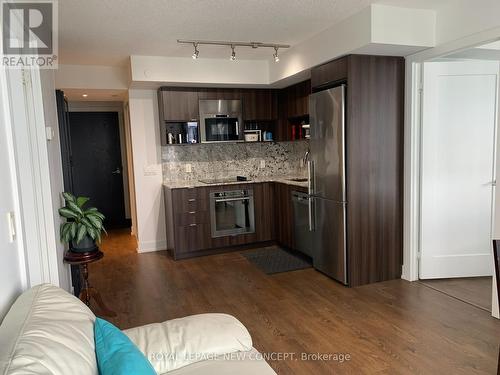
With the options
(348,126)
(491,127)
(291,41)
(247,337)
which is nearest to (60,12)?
(291,41)

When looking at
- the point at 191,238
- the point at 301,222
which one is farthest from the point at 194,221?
the point at 301,222

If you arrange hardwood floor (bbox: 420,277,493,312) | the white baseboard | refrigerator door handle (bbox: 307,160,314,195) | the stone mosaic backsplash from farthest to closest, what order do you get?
the stone mosaic backsplash → the white baseboard → refrigerator door handle (bbox: 307,160,314,195) → hardwood floor (bbox: 420,277,493,312)

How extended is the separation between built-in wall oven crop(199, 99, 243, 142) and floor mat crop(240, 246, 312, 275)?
166cm

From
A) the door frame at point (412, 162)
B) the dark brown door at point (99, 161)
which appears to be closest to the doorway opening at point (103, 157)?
the dark brown door at point (99, 161)

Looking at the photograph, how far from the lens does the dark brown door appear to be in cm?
689

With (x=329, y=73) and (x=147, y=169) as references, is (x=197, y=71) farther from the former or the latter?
(x=329, y=73)

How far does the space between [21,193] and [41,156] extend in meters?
0.23

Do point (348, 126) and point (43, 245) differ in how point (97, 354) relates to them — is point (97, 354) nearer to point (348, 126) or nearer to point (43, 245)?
point (43, 245)

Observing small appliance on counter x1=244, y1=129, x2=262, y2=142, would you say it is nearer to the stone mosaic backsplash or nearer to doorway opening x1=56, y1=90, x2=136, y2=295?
the stone mosaic backsplash

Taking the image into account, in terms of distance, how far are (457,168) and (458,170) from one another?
0.07ft

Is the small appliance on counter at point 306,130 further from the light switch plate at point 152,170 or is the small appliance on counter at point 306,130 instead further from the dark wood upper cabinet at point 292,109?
the light switch plate at point 152,170

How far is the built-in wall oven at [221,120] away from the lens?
5277 millimetres

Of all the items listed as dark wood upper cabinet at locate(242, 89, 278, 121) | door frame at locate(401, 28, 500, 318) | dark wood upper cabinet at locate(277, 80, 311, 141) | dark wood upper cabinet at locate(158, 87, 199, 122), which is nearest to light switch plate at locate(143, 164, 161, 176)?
dark wood upper cabinet at locate(158, 87, 199, 122)

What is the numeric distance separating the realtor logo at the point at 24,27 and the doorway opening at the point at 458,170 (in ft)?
10.9
